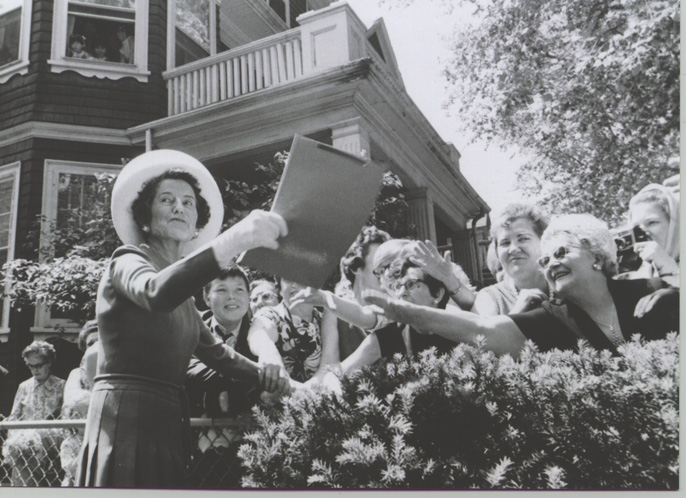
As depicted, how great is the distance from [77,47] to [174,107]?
1043 mm

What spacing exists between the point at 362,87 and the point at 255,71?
142 centimetres

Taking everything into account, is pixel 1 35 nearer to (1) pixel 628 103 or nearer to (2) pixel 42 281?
(2) pixel 42 281

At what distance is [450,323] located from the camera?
5.69 ft

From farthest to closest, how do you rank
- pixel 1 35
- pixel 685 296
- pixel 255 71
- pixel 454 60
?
pixel 255 71
pixel 1 35
pixel 454 60
pixel 685 296

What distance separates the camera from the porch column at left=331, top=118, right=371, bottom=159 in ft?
15.5

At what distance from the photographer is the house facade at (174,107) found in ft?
14.3

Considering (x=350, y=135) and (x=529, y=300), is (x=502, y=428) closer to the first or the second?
(x=529, y=300)

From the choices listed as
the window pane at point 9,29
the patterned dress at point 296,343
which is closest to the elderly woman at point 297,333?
the patterned dress at point 296,343

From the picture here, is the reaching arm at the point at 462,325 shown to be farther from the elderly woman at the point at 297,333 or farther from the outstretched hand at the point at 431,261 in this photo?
the elderly woman at the point at 297,333

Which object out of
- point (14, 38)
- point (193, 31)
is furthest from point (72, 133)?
A: point (193, 31)

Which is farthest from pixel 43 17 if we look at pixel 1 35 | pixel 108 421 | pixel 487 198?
pixel 108 421

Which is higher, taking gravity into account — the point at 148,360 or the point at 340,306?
the point at 340,306

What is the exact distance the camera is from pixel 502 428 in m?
1.39

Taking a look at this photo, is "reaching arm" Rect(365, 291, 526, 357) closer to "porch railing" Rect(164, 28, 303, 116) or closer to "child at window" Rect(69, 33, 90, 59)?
"porch railing" Rect(164, 28, 303, 116)
